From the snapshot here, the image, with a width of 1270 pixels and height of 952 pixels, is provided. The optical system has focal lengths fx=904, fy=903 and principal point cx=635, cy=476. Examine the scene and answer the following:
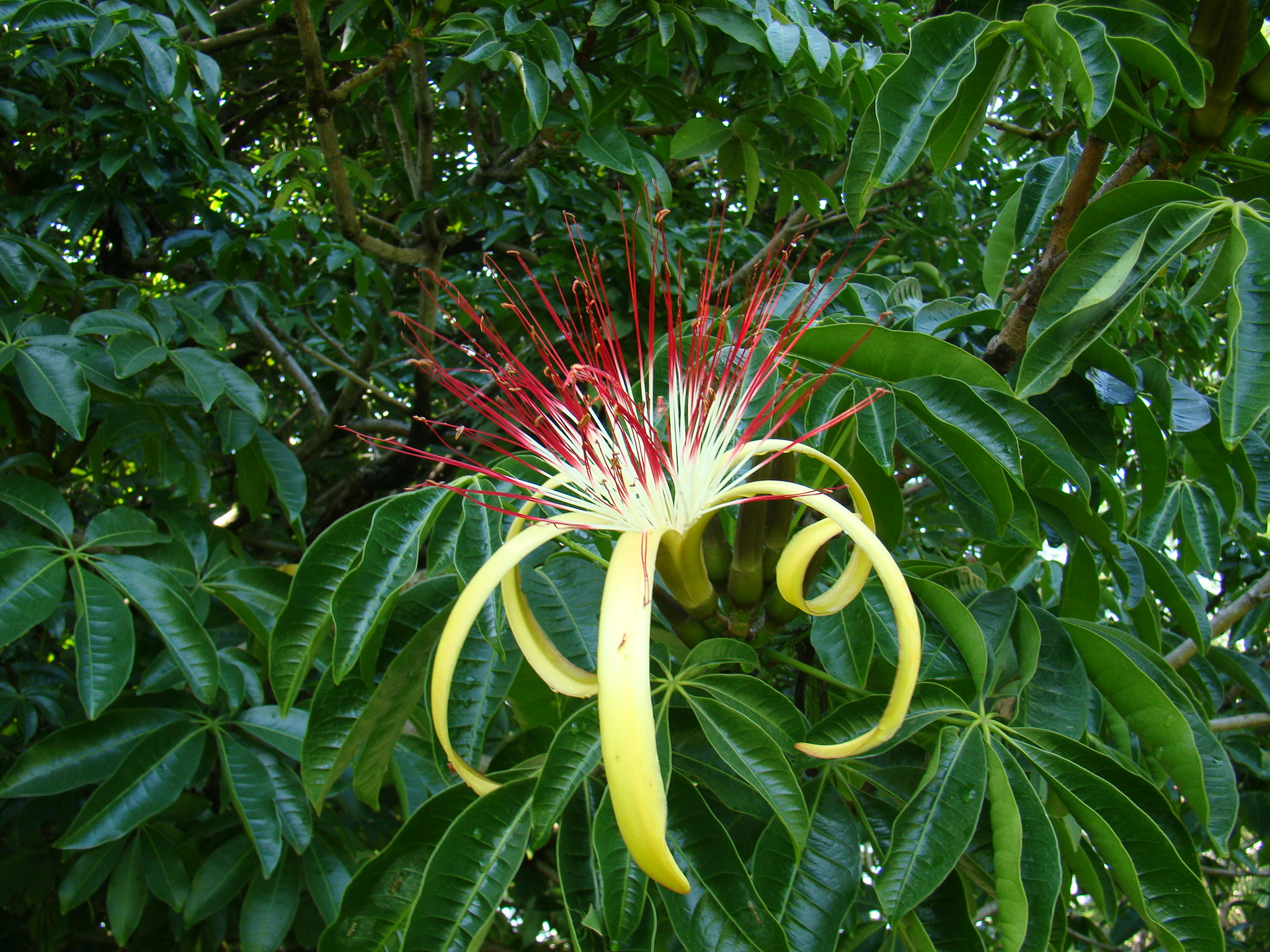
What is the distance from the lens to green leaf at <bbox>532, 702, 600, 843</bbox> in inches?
35.2

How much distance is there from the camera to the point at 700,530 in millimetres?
1009

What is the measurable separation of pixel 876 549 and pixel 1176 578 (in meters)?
1.02

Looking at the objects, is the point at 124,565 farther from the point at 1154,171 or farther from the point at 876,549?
the point at 1154,171

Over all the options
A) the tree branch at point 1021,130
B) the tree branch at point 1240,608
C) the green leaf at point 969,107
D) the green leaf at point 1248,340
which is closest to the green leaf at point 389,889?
the green leaf at point 1248,340

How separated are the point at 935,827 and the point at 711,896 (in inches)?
9.4

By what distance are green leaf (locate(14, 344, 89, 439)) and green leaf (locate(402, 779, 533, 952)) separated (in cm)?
124

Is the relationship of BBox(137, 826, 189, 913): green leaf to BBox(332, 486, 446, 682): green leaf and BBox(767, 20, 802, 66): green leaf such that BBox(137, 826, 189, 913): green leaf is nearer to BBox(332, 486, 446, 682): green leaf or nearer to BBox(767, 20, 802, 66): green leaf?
BBox(332, 486, 446, 682): green leaf

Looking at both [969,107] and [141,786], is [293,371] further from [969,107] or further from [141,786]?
[969,107]

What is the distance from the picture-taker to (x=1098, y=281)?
3.24ft

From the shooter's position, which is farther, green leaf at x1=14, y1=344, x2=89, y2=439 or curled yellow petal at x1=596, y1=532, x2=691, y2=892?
green leaf at x1=14, y1=344, x2=89, y2=439

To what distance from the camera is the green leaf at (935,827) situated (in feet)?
2.92

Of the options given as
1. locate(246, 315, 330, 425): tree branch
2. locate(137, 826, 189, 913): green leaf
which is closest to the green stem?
locate(137, 826, 189, 913): green leaf

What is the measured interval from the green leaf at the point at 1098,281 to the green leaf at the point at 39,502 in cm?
163

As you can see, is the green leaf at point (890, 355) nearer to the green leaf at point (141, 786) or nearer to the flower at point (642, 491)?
the flower at point (642, 491)
